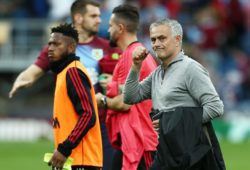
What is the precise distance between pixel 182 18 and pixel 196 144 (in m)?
18.8

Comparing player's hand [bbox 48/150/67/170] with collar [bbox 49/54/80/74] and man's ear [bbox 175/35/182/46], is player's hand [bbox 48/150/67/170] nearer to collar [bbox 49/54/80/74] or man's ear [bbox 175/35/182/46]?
collar [bbox 49/54/80/74]

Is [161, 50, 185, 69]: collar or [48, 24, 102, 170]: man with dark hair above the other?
[161, 50, 185, 69]: collar

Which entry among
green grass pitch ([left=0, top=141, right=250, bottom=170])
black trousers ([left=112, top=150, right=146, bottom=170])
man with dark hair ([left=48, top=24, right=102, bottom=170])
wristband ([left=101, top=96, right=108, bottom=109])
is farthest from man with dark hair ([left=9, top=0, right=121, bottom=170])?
green grass pitch ([left=0, top=141, right=250, bottom=170])

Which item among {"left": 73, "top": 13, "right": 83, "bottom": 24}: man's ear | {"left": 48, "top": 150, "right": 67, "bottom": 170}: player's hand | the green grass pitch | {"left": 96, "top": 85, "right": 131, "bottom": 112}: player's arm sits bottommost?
the green grass pitch

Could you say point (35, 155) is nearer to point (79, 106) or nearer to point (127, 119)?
point (127, 119)

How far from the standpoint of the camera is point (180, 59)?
8.06 meters

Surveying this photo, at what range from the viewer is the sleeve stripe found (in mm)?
8133

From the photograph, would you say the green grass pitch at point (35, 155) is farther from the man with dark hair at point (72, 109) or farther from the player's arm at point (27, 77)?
the man with dark hair at point (72, 109)

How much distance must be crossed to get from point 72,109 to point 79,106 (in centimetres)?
12

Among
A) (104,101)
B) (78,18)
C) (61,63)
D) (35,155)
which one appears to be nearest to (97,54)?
(78,18)

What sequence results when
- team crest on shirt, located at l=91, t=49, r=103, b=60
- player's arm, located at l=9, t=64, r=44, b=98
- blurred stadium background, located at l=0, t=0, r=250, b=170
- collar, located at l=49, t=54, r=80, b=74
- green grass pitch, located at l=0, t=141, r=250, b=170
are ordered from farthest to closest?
blurred stadium background, located at l=0, t=0, r=250, b=170 < green grass pitch, located at l=0, t=141, r=250, b=170 < team crest on shirt, located at l=91, t=49, r=103, b=60 < player's arm, located at l=9, t=64, r=44, b=98 < collar, located at l=49, t=54, r=80, b=74

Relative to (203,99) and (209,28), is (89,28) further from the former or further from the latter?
(209,28)

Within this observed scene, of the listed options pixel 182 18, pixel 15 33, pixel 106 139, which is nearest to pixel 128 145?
pixel 106 139

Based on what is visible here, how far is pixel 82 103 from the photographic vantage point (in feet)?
26.9
